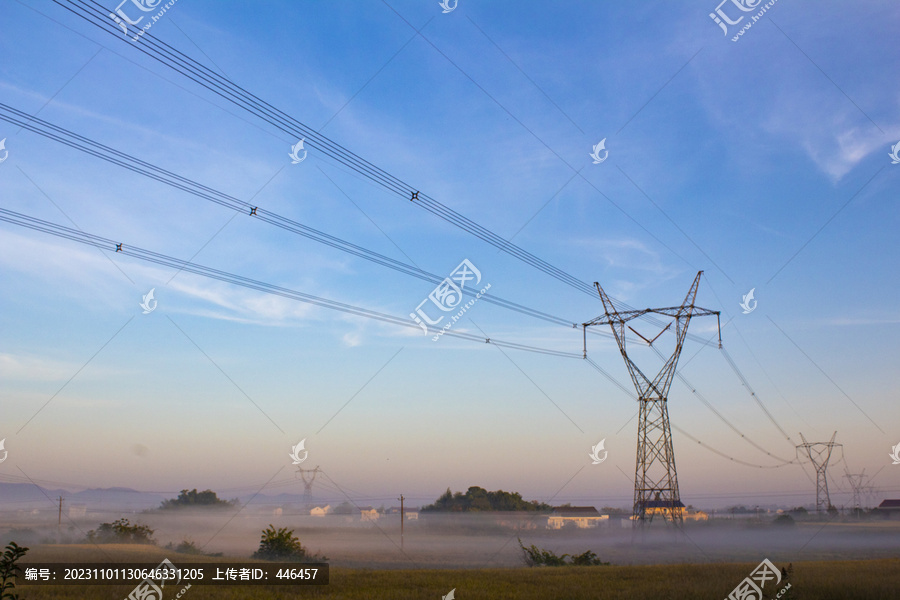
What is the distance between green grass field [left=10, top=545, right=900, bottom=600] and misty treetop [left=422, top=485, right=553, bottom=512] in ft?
400

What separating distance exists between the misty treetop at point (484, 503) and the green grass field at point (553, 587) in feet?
400

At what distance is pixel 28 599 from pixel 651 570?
103ft

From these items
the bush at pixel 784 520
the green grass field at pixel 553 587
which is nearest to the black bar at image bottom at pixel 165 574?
the green grass field at pixel 553 587

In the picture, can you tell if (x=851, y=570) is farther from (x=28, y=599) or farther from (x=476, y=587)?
(x=28, y=599)

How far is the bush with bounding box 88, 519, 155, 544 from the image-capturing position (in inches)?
2569

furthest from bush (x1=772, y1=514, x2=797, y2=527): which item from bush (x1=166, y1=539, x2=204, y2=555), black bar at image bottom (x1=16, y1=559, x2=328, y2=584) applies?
black bar at image bottom (x1=16, y1=559, x2=328, y2=584)

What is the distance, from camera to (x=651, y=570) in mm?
37250

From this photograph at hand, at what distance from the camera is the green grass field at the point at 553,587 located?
24.1 meters

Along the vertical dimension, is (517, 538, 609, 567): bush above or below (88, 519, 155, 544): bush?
below

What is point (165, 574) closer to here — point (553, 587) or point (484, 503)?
point (553, 587)

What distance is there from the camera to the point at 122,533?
66.4m

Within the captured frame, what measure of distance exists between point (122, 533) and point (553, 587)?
56.0 m

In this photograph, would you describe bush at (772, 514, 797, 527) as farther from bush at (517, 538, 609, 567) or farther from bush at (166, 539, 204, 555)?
bush at (166, 539, 204, 555)

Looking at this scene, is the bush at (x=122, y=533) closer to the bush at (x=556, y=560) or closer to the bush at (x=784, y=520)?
the bush at (x=556, y=560)
